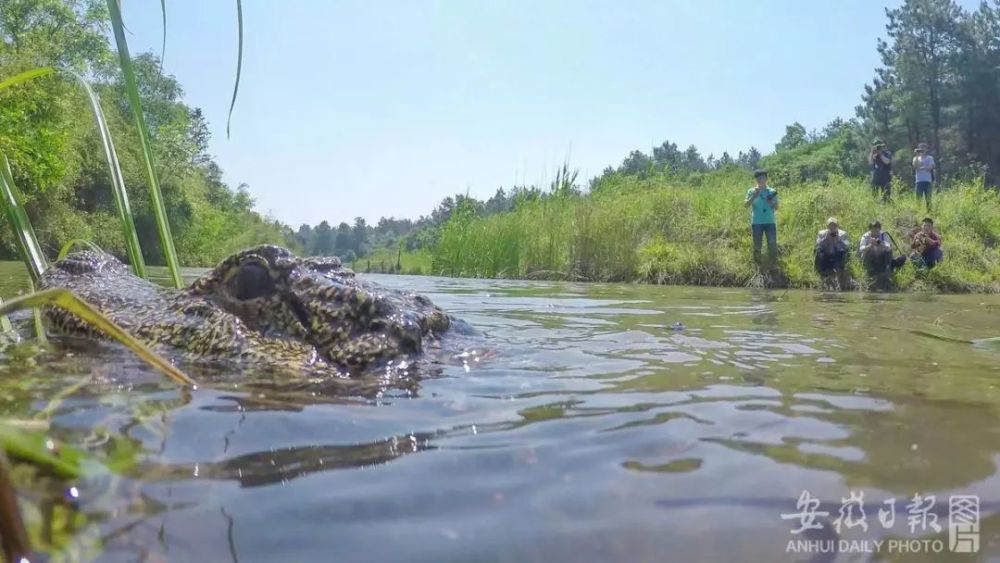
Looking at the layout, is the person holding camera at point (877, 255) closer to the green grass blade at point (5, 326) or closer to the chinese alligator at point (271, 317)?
the chinese alligator at point (271, 317)

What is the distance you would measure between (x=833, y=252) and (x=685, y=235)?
353 centimetres

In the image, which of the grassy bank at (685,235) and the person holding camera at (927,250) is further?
the grassy bank at (685,235)

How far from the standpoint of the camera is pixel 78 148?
2512 cm

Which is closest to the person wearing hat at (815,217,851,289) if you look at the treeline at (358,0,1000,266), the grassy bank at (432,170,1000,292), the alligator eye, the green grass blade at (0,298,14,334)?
the grassy bank at (432,170,1000,292)

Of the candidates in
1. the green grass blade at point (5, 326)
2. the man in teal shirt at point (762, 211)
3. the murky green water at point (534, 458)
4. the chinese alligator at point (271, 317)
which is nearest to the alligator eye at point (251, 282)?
the chinese alligator at point (271, 317)

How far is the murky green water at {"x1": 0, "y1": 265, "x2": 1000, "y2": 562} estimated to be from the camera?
4.05ft

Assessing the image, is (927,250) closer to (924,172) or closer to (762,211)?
(762,211)

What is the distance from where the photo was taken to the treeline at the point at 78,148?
45.0ft

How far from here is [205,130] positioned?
5553 cm

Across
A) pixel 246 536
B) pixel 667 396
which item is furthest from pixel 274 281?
pixel 246 536

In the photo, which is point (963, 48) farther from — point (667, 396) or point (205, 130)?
point (205, 130)

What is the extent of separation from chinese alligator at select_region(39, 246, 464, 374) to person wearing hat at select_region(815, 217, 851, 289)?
10.5 metres

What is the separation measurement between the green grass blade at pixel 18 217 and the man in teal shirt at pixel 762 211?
1158 cm

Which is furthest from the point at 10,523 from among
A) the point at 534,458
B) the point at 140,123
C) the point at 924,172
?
the point at 924,172
